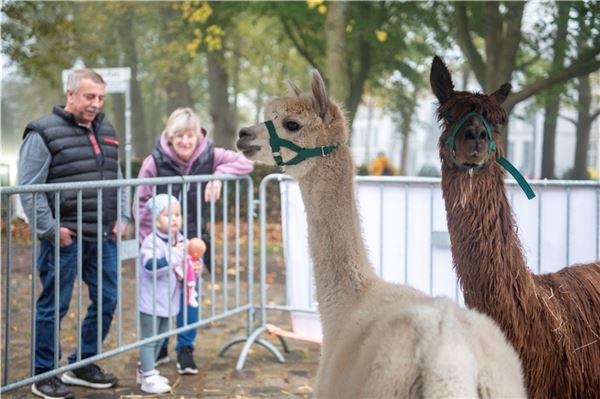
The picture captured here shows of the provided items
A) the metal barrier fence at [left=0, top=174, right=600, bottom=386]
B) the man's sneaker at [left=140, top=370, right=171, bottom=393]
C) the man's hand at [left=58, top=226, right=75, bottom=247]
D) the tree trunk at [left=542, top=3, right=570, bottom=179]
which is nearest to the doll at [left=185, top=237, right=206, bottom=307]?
the metal barrier fence at [left=0, top=174, right=600, bottom=386]

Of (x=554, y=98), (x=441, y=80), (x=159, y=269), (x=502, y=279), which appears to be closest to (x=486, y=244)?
(x=502, y=279)

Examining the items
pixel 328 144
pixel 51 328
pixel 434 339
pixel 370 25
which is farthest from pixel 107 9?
pixel 434 339

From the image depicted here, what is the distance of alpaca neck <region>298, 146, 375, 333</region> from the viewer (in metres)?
3.21

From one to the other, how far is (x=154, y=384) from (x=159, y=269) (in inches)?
33.1

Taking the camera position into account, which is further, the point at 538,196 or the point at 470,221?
the point at 538,196

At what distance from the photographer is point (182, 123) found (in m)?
6.04

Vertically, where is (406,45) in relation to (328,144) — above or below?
above

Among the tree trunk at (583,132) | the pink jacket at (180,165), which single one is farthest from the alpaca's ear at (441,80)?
the tree trunk at (583,132)

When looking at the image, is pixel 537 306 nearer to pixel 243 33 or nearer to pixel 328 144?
pixel 328 144

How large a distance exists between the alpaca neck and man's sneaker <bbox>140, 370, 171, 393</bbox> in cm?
249

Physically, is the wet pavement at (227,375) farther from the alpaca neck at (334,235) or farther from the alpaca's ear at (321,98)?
the alpaca's ear at (321,98)

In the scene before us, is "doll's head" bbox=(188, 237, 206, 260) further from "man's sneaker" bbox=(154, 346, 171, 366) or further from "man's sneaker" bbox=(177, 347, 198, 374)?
"man's sneaker" bbox=(154, 346, 171, 366)

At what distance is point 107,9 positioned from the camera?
2097 centimetres

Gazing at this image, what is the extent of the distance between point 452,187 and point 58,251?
2.53m
